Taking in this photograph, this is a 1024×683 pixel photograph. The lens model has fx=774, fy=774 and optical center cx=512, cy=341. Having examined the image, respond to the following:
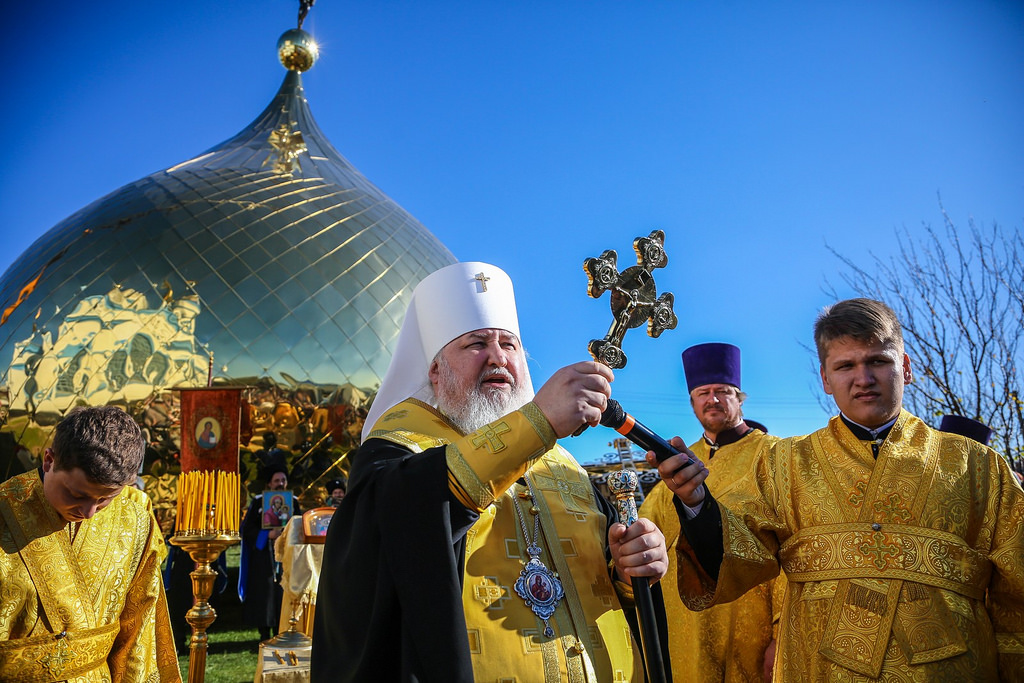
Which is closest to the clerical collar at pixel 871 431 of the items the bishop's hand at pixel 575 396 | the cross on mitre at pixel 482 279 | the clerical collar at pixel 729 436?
the bishop's hand at pixel 575 396

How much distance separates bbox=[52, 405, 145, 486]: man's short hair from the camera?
327 centimetres

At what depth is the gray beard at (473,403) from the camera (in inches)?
120

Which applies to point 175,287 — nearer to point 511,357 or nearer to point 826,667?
point 511,357

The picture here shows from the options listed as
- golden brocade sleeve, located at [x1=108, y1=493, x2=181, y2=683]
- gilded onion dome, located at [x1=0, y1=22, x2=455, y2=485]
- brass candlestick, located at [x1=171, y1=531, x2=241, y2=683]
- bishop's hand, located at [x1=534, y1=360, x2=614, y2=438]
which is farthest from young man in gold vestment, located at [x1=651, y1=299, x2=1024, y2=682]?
gilded onion dome, located at [x1=0, y1=22, x2=455, y2=485]

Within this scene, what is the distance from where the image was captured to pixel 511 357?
323 cm

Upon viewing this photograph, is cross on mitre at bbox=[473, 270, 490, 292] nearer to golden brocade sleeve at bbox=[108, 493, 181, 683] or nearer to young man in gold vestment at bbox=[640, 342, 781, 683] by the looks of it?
young man in gold vestment at bbox=[640, 342, 781, 683]

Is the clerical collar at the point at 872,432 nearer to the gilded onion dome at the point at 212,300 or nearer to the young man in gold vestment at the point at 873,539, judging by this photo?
the young man in gold vestment at the point at 873,539

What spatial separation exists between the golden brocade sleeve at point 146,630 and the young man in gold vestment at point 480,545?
180 cm

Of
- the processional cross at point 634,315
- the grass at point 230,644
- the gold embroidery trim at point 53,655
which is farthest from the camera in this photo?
the grass at point 230,644

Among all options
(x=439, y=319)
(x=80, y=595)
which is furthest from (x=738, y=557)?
(x=80, y=595)

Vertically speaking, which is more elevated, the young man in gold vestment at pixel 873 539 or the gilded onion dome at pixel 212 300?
the gilded onion dome at pixel 212 300

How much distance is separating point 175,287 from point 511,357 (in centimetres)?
1249

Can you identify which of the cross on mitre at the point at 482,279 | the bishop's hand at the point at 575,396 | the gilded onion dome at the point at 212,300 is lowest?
the bishop's hand at the point at 575,396

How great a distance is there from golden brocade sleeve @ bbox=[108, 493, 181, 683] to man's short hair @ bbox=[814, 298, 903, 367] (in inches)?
134
